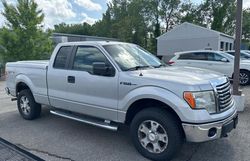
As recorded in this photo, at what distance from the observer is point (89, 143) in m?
4.46

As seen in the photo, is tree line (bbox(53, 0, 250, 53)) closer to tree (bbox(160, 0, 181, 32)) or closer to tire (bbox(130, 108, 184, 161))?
tree (bbox(160, 0, 181, 32))

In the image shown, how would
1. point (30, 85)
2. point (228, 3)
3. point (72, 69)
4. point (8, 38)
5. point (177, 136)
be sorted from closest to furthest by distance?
1. point (177, 136)
2. point (72, 69)
3. point (30, 85)
4. point (8, 38)
5. point (228, 3)

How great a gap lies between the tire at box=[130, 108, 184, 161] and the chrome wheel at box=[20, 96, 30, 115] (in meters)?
3.23

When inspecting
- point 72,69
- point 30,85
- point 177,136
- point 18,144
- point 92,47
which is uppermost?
point 92,47

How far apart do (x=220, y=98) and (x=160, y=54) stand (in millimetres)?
28026

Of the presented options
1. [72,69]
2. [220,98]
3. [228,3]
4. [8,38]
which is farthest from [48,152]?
[228,3]

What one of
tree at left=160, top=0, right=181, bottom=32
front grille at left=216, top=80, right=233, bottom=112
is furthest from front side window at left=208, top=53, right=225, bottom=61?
tree at left=160, top=0, right=181, bottom=32

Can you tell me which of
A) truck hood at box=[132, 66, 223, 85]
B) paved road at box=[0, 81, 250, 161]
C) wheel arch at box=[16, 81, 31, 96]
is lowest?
paved road at box=[0, 81, 250, 161]

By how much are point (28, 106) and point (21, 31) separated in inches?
477

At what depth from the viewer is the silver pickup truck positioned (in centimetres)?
341

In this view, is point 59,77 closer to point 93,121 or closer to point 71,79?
point 71,79

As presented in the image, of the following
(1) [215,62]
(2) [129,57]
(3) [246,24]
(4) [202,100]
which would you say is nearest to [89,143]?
(2) [129,57]

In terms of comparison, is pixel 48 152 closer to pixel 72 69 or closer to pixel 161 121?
pixel 72 69

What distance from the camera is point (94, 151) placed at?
4.11 meters
